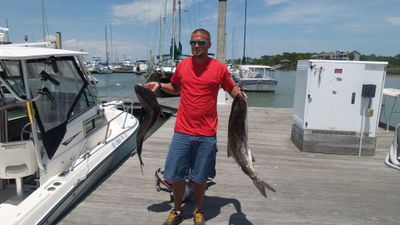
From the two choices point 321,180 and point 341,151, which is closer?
point 321,180

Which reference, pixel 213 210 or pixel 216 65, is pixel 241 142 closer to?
pixel 216 65

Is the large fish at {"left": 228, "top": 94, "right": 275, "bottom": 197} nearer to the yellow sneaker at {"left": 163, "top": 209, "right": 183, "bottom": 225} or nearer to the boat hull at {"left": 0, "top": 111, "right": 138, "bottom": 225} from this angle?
the yellow sneaker at {"left": 163, "top": 209, "right": 183, "bottom": 225}

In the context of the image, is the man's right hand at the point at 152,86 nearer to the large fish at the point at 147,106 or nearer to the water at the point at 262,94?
the large fish at the point at 147,106

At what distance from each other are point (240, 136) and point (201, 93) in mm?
550

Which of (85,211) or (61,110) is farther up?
(61,110)

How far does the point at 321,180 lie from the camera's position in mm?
4836

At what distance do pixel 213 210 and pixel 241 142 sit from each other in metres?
0.99

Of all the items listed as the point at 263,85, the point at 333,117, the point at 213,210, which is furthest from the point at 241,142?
the point at 263,85

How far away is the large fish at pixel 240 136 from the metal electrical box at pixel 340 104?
124 inches

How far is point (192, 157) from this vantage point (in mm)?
3170

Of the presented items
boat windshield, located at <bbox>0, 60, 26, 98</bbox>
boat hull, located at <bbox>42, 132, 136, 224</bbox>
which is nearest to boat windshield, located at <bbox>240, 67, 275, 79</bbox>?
boat hull, located at <bbox>42, 132, 136, 224</bbox>

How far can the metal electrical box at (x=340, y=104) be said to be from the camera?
5.75 m

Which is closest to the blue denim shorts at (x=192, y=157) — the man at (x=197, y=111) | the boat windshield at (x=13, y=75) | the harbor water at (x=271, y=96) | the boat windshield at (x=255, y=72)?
the man at (x=197, y=111)

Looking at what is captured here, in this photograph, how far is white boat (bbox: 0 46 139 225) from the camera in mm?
3424
